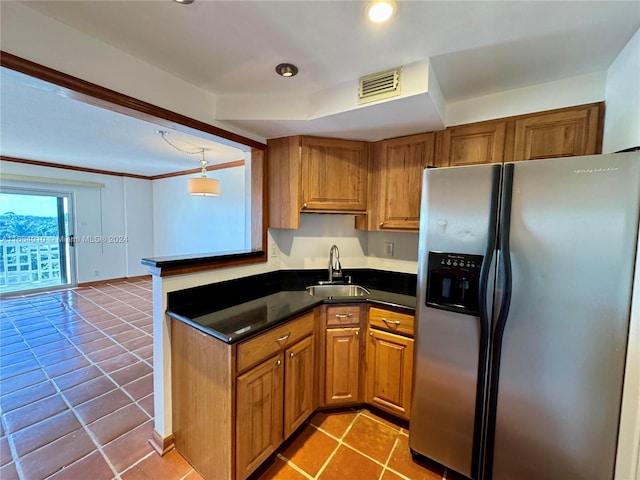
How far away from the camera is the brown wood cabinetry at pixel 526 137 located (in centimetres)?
162

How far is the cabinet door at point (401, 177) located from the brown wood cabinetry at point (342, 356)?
812 millimetres

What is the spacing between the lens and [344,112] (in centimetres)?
175

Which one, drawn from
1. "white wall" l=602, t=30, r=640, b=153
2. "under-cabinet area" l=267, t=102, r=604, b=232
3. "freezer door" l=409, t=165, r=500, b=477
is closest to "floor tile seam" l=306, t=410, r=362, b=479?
"freezer door" l=409, t=165, r=500, b=477

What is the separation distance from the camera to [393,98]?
1.56 metres

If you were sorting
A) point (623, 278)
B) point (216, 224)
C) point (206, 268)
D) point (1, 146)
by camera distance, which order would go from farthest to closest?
point (216, 224) → point (1, 146) → point (206, 268) → point (623, 278)

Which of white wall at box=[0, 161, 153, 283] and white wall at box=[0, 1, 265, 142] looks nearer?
white wall at box=[0, 1, 265, 142]

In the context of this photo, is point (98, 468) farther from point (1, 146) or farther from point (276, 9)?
point (1, 146)

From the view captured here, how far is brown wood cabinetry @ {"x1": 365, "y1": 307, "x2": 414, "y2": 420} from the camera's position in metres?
1.82

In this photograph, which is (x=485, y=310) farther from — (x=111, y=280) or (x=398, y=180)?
(x=111, y=280)

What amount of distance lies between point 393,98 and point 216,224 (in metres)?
4.07

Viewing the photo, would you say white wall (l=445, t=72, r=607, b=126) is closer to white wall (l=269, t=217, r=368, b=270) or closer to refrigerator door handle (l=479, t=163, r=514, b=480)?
refrigerator door handle (l=479, t=163, r=514, b=480)

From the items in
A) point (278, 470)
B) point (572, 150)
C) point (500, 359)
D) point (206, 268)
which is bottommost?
point (278, 470)

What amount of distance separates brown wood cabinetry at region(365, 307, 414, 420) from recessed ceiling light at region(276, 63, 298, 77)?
1651 millimetres

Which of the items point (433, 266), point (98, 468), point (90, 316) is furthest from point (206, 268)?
point (90, 316)
